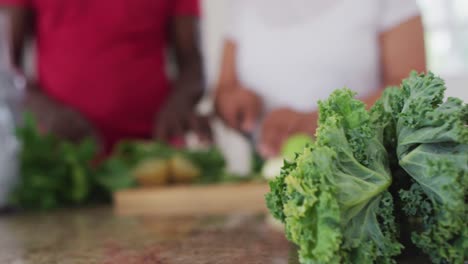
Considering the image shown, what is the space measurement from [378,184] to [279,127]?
112 centimetres

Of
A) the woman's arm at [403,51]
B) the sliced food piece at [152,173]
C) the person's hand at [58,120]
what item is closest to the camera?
→ the woman's arm at [403,51]

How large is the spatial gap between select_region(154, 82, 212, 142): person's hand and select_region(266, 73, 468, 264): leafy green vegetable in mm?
1331

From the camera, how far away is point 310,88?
5.66 ft

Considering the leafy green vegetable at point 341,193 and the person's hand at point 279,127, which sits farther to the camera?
the person's hand at point 279,127

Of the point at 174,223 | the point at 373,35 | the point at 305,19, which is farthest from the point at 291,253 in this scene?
the point at 305,19

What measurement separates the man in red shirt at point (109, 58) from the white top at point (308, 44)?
35 centimetres

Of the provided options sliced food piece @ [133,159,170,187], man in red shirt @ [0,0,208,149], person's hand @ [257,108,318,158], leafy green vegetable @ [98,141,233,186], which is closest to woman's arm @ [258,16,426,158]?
person's hand @ [257,108,318,158]

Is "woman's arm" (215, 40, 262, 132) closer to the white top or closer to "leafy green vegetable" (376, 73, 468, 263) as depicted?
the white top

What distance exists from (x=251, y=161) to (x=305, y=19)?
0.48 meters

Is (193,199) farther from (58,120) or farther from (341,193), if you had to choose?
(341,193)

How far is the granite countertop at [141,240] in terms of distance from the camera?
784 millimetres

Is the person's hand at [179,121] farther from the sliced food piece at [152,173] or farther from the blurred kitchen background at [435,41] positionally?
the sliced food piece at [152,173]

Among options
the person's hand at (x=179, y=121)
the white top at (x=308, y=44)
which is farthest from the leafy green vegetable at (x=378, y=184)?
the person's hand at (x=179, y=121)

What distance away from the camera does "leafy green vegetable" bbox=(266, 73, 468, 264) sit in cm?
53
